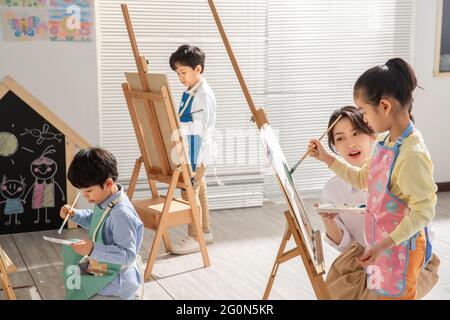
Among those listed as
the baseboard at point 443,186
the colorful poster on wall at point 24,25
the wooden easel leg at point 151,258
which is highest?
the colorful poster on wall at point 24,25

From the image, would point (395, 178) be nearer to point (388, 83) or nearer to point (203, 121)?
point (388, 83)

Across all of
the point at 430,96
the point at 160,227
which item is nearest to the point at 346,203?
the point at 160,227

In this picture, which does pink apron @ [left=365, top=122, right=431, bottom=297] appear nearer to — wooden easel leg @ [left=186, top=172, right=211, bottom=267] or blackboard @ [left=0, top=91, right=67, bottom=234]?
wooden easel leg @ [left=186, top=172, right=211, bottom=267]

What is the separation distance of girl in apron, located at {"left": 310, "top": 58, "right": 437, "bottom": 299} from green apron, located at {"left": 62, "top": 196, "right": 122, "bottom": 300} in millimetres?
852

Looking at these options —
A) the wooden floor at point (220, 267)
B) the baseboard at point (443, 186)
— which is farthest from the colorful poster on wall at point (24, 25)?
the baseboard at point (443, 186)

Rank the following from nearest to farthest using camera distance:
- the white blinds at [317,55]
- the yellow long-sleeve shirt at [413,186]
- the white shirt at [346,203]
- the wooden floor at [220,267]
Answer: the yellow long-sleeve shirt at [413,186], the white shirt at [346,203], the wooden floor at [220,267], the white blinds at [317,55]

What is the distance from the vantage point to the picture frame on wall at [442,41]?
17.4 ft

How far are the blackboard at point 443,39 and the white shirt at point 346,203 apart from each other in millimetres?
3147

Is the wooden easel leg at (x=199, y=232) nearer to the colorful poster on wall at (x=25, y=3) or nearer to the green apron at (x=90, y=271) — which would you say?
the green apron at (x=90, y=271)

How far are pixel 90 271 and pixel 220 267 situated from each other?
4.56 ft

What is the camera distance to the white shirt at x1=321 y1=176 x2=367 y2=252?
2449 mm

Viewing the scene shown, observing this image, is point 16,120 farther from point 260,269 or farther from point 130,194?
point 260,269

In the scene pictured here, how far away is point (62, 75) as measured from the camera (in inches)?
169
